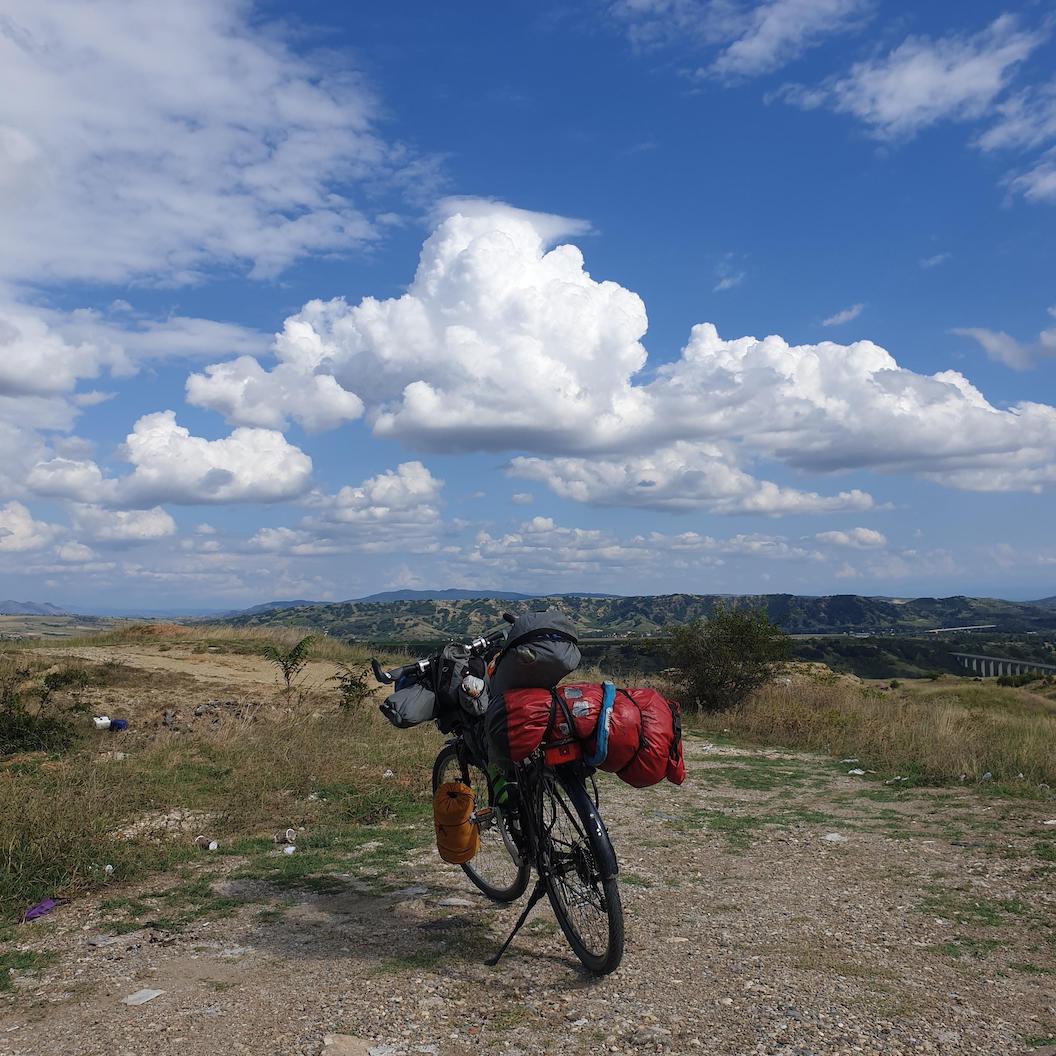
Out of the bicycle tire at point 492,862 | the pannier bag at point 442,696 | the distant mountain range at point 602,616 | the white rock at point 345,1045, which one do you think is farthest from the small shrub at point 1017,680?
the white rock at point 345,1045

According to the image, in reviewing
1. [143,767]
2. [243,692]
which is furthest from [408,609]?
[143,767]

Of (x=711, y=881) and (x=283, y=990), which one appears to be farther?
(x=711, y=881)

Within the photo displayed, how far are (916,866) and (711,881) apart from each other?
1499 mm

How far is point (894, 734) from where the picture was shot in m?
11.4

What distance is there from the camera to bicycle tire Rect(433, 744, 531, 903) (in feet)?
17.1

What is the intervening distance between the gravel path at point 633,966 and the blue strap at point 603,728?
1.04 metres

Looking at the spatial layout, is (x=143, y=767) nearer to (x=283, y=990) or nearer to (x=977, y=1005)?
(x=283, y=990)

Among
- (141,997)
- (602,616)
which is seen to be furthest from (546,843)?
(602,616)

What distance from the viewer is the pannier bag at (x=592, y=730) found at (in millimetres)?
4137

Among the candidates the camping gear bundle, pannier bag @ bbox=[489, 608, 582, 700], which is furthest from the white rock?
pannier bag @ bbox=[489, 608, 582, 700]

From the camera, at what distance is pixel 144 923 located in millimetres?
5082

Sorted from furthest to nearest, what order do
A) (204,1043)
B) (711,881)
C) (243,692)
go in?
(243,692)
(711,881)
(204,1043)

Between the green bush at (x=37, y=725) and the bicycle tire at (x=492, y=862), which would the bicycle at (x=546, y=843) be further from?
the green bush at (x=37, y=725)

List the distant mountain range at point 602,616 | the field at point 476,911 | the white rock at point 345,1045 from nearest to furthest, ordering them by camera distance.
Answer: the white rock at point 345,1045, the field at point 476,911, the distant mountain range at point 602,616
